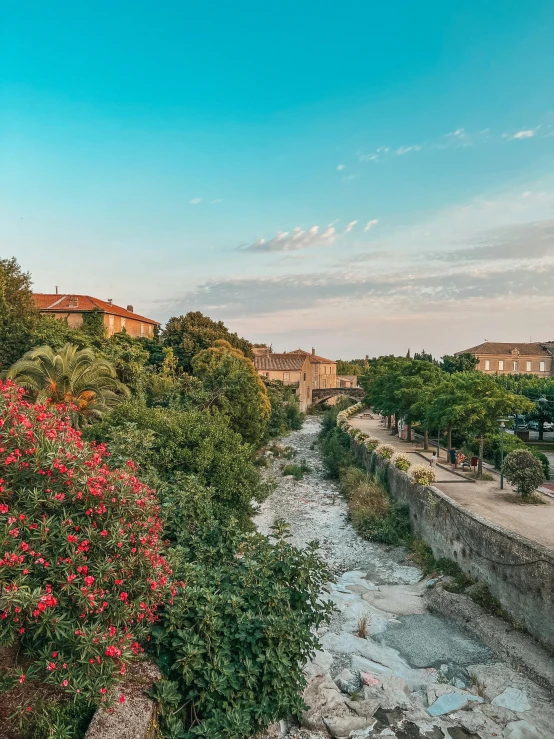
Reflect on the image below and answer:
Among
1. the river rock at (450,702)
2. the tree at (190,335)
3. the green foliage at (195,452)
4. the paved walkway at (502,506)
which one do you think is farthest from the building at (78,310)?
the river rock at (450,702)

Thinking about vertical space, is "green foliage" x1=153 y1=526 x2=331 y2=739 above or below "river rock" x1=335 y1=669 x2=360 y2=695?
above

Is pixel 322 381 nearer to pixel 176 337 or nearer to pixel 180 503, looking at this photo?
pixel 176 337

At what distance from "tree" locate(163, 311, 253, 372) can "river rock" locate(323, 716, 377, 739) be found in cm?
3122

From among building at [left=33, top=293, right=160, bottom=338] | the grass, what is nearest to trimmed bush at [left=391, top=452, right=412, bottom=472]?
the grass

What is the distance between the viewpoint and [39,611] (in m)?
4.46

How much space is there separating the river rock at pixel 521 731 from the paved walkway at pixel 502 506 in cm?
468

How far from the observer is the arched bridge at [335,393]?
71.1 meters

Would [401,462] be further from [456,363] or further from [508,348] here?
[508,348]

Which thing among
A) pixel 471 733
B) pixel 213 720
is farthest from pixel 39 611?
pixel 471 733

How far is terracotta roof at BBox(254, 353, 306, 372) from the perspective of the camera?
201 ft

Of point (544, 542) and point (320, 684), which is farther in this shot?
point (544, 542)

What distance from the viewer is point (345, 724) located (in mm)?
6734

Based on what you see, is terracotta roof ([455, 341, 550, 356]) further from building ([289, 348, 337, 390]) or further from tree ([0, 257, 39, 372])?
tree ([0, 257, 39, 372])

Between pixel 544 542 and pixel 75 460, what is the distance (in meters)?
10.7
